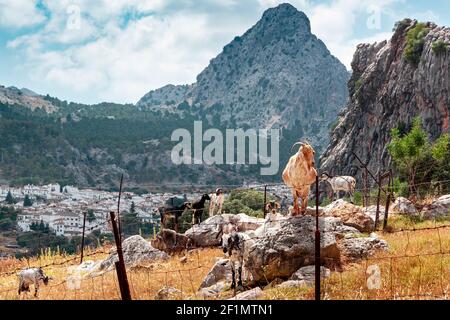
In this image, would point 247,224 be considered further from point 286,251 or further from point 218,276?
point 286,251

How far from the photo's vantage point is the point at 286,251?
12203mm

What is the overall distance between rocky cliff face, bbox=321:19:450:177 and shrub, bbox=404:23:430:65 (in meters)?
0.51

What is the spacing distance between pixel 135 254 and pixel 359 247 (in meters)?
8.69

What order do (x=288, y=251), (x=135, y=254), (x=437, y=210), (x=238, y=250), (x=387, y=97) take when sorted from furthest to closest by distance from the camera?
(x=387, y=97), (x=437, y=210), (x=135, y=254), (x=238, y=250), (x=288, y=251)

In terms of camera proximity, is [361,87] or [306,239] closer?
[306,239]

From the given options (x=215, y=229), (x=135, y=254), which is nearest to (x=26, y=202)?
(x=215, y=229)

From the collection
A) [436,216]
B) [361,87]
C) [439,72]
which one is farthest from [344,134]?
[436,216]

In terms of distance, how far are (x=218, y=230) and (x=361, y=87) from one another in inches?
3385

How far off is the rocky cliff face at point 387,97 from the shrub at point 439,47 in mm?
273

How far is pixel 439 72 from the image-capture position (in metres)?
76.9

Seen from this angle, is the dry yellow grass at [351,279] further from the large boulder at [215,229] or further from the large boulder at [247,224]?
the large boulder at [247,224]

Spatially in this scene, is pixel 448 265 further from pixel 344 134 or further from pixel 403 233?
pixel 344 134

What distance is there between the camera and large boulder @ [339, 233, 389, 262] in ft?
44.2

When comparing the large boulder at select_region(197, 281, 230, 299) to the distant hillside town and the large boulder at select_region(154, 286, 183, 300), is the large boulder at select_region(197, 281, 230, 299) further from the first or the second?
the distant hillside town
